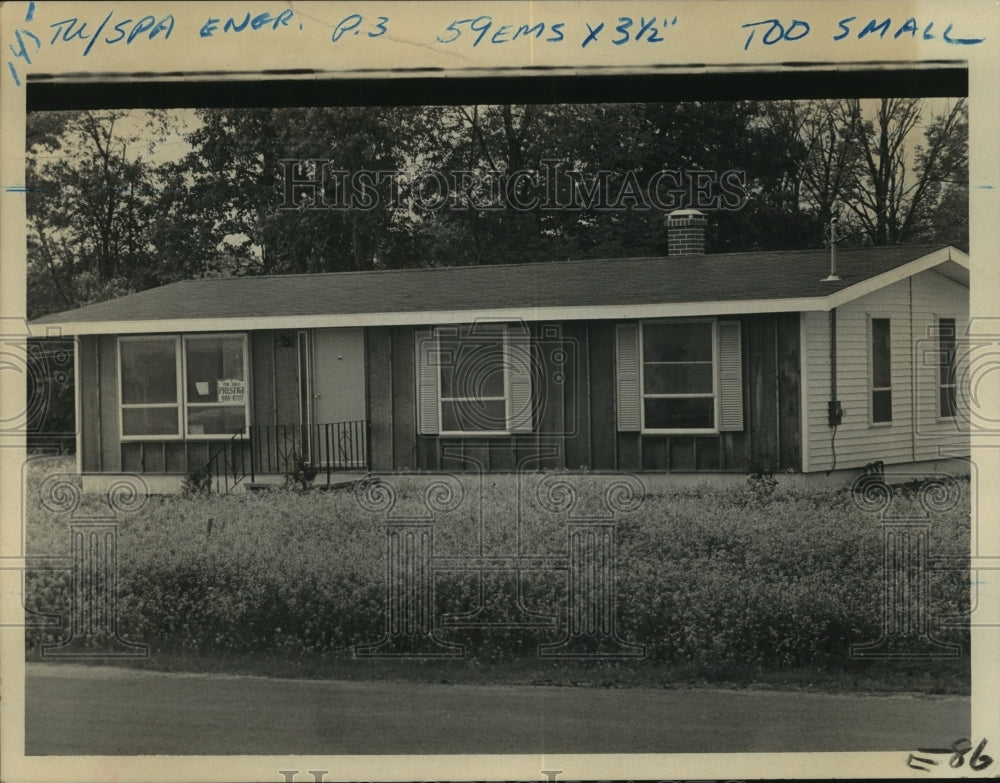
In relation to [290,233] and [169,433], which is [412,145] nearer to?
[290,233]

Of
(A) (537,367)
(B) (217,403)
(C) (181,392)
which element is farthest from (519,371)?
(C) (181,392)

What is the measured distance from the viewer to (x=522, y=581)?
10328mm

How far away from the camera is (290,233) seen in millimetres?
10492

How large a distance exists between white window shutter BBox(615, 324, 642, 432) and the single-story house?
0.04 ft

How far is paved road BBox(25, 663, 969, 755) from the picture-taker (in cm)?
998

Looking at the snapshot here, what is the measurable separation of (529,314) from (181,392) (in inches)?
102

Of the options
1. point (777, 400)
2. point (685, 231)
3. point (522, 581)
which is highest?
point (685, 231)

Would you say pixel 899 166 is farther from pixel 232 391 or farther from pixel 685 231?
pixel 232 391

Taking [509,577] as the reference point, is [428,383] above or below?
above

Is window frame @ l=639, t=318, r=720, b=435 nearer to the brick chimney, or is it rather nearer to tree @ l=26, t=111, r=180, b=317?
the brick chimney

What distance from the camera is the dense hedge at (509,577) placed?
10.3m

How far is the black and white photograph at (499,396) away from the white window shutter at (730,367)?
0.03 m

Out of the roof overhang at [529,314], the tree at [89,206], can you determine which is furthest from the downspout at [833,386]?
the tree at [89,206]

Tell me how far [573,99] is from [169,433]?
378 cm
